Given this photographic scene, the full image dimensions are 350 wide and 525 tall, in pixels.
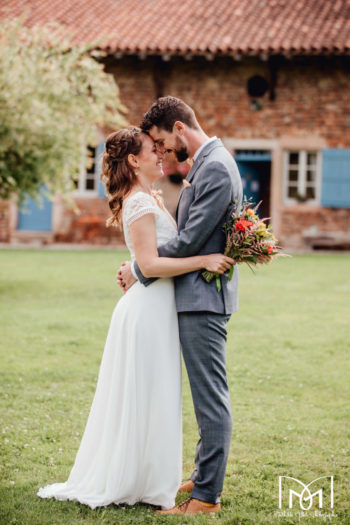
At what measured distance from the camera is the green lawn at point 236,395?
3.78 meters

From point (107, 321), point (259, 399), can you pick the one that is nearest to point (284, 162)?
point (107, 321)

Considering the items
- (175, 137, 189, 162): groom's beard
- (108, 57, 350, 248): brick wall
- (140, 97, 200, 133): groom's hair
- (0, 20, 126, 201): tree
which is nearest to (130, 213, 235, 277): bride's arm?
(175, 137, 189, 162): groom's beard

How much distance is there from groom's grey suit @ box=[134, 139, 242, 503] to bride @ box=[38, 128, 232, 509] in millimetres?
116

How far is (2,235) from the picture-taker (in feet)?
63.5

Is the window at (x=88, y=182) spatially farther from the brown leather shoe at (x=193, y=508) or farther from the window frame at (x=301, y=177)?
the brown leather shoe at (x=193, y=508)

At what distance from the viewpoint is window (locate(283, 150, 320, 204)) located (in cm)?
1867

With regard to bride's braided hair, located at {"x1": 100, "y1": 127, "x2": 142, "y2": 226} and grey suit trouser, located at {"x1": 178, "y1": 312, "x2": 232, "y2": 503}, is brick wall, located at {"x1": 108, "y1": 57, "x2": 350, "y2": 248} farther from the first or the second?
grey suit trouser, located at {"x1": 178, "y1": 312, "x2": 232, "y2": 503}

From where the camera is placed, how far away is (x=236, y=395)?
5730 millimetres

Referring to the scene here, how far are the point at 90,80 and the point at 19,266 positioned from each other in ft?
13.2

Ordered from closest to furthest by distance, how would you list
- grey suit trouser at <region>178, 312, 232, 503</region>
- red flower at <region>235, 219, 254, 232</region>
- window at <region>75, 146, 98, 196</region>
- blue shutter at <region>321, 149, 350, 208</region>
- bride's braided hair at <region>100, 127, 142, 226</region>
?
red flower at <region>235, 219, 254, 232</region>
grey suit trouser at <region>178, 312, 232, 503</region>
bride's braided hair at <region>100, 127, 142, 226</region>
blue shutter at <region>321, 149, 350, 208</region>
window at <region>75, 146, 98, 196</region>

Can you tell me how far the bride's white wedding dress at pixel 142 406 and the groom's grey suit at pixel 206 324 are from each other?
0.12 m

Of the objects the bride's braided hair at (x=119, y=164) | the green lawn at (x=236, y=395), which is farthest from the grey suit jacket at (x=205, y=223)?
the green lawn at (x=236, y=395)

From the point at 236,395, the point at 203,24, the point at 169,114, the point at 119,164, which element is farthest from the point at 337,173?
the point at 169,114

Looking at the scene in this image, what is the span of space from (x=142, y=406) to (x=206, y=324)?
1.80 ft
